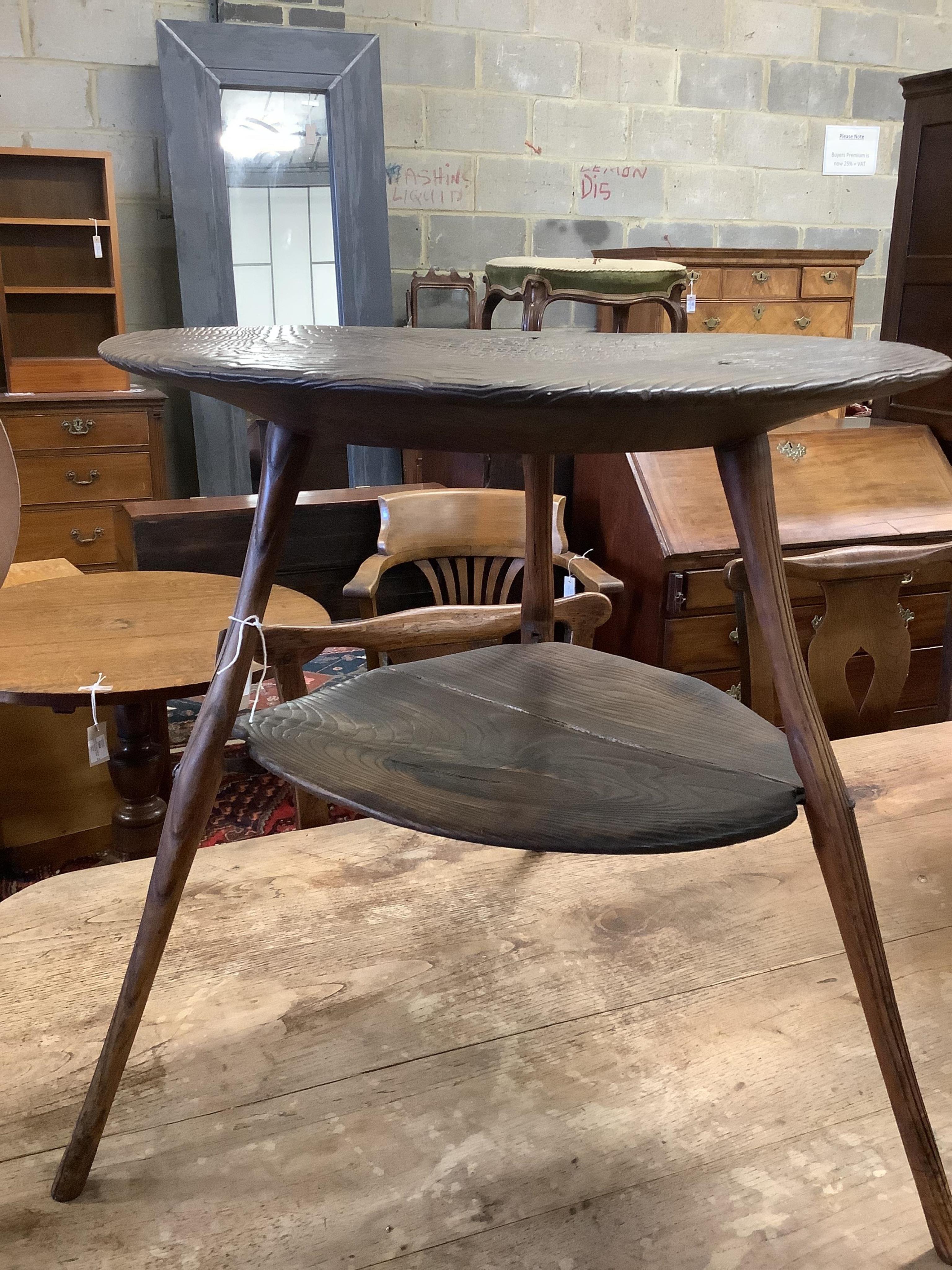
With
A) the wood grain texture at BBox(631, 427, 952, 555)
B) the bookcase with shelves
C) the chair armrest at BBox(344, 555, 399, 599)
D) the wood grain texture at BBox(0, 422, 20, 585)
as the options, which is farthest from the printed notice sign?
the wood grain texture at BBox(0, 422, 20, 585)

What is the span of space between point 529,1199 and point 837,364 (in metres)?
0.55

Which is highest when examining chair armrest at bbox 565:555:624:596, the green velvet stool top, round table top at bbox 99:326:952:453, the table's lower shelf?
the green velvet stool top

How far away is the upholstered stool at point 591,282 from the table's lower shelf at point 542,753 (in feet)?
6.75

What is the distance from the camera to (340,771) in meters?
0.70

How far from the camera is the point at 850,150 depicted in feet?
15.5

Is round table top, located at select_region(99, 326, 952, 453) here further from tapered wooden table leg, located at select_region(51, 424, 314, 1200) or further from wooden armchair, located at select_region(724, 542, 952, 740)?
wooden armchair, located at select_region(724, 542, 952, 740)

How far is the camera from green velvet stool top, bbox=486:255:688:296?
2877 millimetres

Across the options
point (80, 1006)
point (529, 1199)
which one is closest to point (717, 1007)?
point (529, 1199)

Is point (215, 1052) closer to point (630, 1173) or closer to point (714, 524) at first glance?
point (630, 1173)

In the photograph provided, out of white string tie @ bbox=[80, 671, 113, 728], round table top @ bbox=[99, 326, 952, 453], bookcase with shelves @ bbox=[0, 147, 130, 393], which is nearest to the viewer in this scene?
round table top @ bbox=[99, 326, 952, 453]

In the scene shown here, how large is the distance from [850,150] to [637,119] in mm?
1112

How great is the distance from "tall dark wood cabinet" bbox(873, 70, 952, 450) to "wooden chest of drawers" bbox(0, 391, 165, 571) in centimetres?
242

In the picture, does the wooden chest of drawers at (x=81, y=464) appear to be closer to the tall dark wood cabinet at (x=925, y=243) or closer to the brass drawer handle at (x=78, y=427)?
the brass drawer handle at (x=78, y=427)

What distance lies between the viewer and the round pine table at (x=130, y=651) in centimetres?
163
